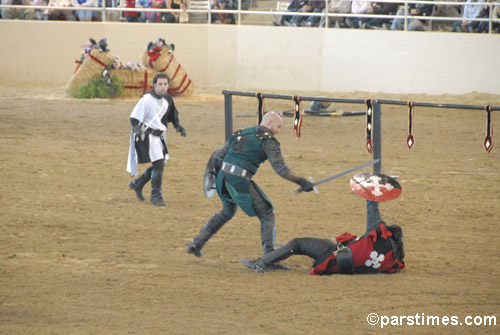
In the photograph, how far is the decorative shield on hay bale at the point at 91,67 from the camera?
18.2m

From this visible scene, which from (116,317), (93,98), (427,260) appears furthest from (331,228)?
(93,98)

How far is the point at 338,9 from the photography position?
21078 millimetres

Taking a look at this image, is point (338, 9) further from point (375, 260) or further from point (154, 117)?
point (375, 260)

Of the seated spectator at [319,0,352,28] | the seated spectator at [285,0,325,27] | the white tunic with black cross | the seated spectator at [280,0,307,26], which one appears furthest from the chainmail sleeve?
the seated spectator at [280,0,307,26]

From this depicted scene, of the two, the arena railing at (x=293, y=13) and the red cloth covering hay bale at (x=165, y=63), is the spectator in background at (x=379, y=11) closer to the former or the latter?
the arena railing at (x=293, y=13)

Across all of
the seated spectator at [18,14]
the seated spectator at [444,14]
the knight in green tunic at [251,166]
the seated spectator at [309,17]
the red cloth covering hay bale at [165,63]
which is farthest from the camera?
the seated spectator at [18,14]

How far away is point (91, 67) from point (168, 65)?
185cm

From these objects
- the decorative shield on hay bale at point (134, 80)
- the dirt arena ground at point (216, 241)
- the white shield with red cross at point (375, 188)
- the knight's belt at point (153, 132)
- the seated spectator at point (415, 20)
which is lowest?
the dirt arena ground at point (216, 241)

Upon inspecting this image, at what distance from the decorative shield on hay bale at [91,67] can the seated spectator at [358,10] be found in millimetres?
6635

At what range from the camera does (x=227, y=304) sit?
5.65 meters

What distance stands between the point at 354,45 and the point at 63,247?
48.6ft

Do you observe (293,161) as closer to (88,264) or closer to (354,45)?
(88,264)

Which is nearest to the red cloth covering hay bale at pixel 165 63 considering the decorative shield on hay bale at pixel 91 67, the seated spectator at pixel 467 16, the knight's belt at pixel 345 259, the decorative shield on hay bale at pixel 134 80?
the decorative shield on hay bale at pixel 134 80

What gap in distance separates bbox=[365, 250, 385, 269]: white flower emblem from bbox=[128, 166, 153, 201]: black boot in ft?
11.8
